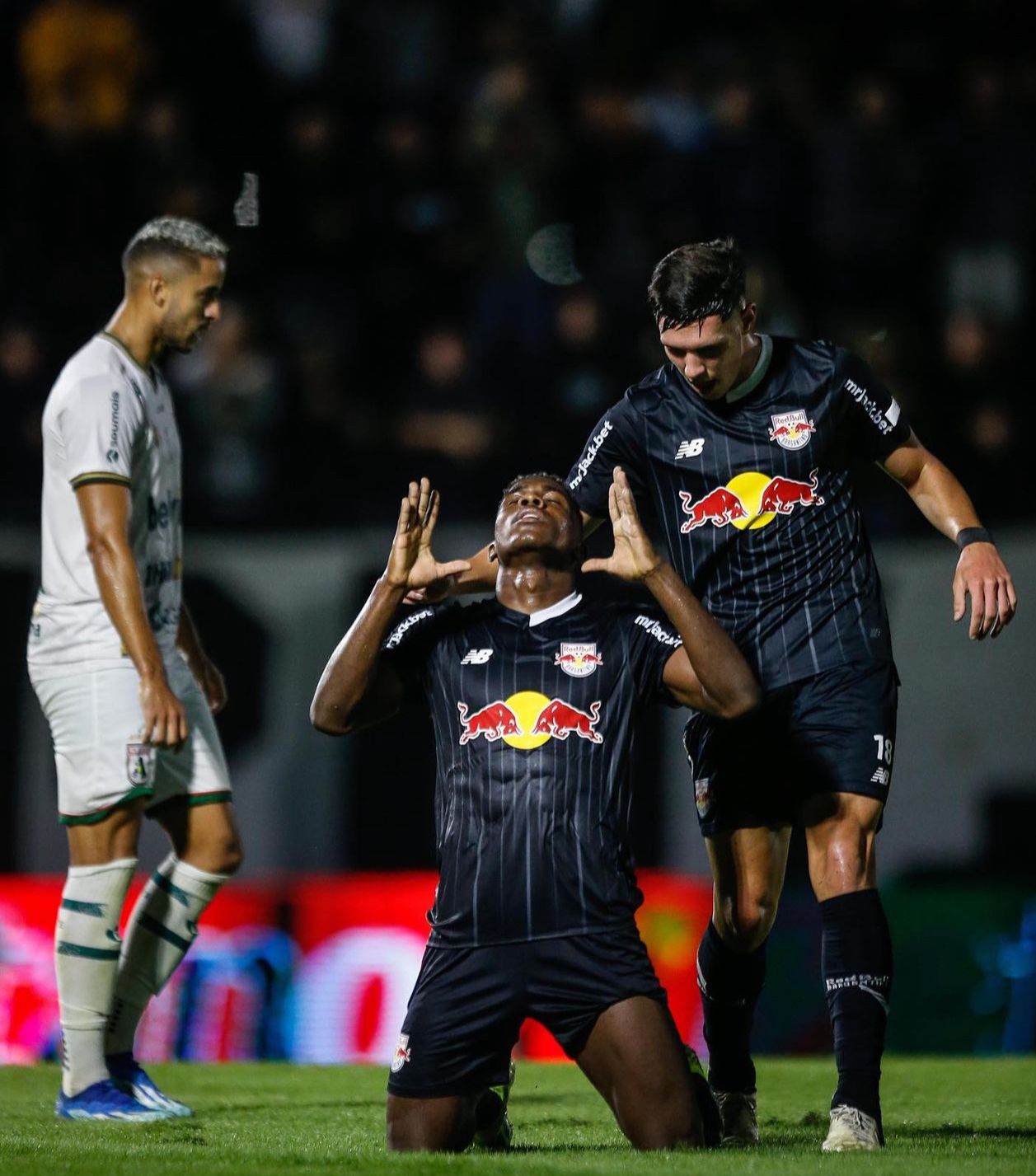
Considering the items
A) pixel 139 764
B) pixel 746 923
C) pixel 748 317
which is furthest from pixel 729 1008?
pixel 748 317

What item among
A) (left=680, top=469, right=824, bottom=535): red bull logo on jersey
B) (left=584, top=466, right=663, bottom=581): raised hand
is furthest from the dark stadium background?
(left=584, top=466, right=663, bottom=581): raised hand

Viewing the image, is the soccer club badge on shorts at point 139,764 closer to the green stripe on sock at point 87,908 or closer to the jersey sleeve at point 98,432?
the green stripe on sock at point 87,908

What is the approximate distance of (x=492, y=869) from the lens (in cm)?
452

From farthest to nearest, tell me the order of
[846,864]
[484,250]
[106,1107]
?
[484,250] < [106,1107] < [846,864]

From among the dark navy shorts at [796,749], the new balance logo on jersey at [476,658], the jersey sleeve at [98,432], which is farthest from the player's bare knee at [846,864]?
the jersey sleeve at [98,432]

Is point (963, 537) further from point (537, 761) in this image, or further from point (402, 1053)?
point (402, 1053)

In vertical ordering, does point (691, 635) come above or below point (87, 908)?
above

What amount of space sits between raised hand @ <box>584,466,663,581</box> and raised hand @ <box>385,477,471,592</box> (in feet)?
1.28

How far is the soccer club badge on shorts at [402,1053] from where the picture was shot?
4535mm

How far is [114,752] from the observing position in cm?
537

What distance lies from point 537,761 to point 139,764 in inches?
54.4

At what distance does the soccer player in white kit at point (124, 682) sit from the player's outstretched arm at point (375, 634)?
0.77 metres

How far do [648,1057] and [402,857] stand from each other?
5.03m

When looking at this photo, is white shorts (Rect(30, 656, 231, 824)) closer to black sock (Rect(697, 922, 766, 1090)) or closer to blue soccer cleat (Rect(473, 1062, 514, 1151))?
blue soccer cleat (Rect(473, 1062, 514, 1151))
